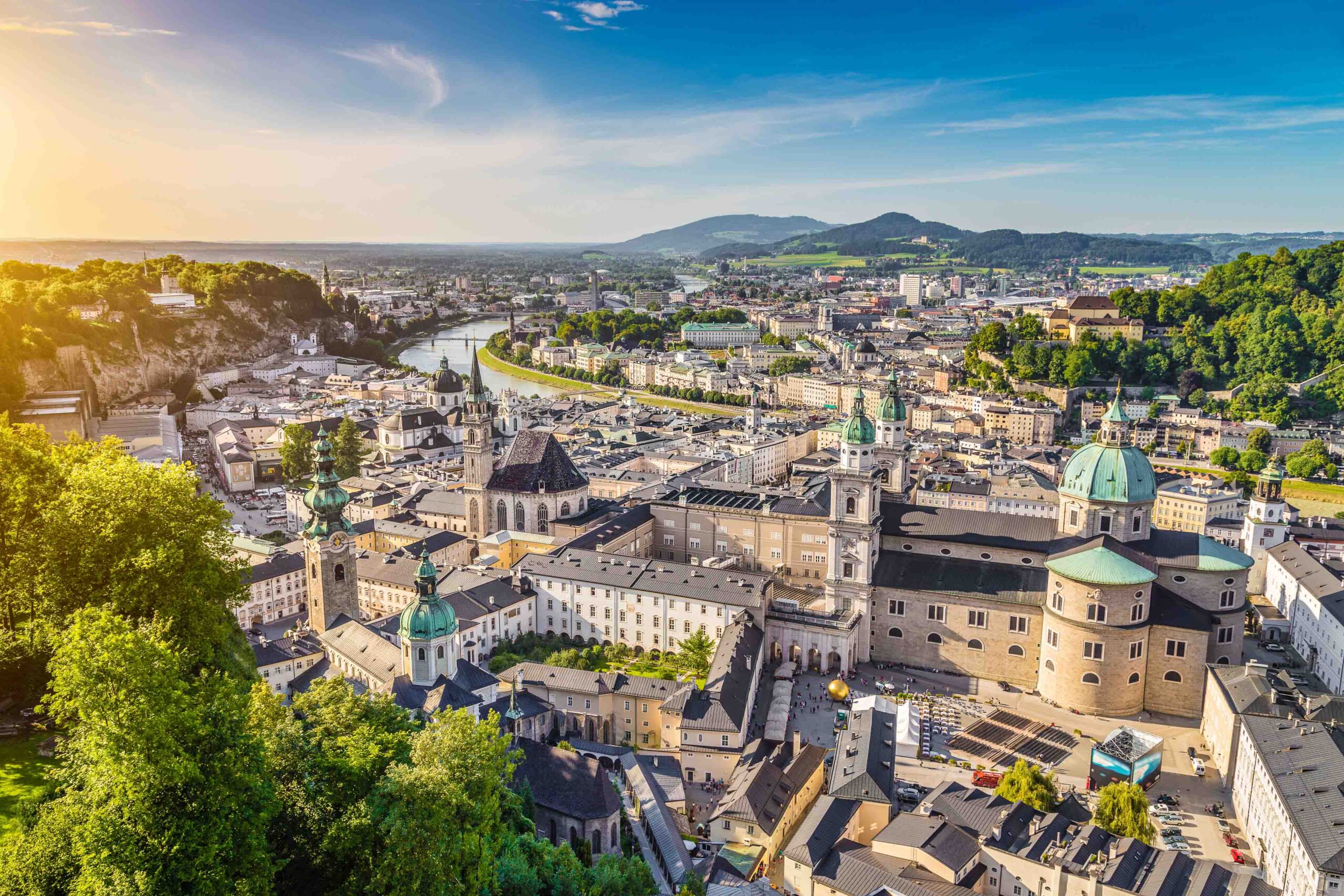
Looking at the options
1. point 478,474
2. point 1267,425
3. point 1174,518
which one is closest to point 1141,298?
point 1267,425

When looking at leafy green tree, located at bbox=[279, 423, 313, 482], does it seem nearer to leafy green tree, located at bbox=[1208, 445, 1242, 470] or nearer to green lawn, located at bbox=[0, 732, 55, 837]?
green lawn, located at bbox=[0, 732, 55, 837]

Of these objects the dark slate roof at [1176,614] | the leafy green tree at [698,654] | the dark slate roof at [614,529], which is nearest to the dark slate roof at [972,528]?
the dark slate roof at [1176,614]

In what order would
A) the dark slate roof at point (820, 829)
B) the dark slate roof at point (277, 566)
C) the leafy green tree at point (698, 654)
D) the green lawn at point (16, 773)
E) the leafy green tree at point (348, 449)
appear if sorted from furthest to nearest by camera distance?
the leafy green tree at point (348, 449), the dark slate roof at point (277, 566), the leafy green tree at point (698, 654), the dark slate roof at point (820, 829), the green lawn at point (16, 773)

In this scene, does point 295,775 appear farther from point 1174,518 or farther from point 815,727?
point 1174,518

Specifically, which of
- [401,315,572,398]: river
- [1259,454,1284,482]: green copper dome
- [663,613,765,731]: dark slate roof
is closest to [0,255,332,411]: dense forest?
[401,315,572,398]: river

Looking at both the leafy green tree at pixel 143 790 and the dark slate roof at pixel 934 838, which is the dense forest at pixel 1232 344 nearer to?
the dark slate roof at pixel 934 838

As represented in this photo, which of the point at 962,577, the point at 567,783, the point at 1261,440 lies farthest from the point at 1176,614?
the point at 1261,440

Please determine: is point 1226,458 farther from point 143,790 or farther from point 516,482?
point 143,790

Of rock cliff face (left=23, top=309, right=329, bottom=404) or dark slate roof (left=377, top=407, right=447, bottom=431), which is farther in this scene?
dark slate roof (left=377, top=407, right=447, bottom=431)

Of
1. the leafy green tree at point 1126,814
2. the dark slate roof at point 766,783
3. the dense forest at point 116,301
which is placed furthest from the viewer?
the dense forest at point 116,301
